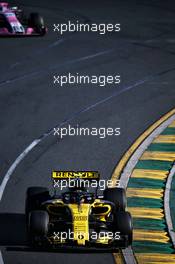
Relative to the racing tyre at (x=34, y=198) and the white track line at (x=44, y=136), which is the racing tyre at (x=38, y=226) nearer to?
the racing tyre at (x=34, y=198)

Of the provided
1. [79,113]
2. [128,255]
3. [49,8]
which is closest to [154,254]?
[128,255]

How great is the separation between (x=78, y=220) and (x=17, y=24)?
19.0 metres

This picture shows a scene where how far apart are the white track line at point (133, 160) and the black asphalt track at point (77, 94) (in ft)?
1.25

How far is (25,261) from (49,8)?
87.8 feet

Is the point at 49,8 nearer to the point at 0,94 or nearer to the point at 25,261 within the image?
the point at 0,94

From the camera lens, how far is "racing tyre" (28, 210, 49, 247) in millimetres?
19109

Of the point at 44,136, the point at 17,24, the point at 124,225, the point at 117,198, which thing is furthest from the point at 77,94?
the point at 124,225

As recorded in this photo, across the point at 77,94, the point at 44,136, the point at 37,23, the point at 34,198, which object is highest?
the point at 34,198

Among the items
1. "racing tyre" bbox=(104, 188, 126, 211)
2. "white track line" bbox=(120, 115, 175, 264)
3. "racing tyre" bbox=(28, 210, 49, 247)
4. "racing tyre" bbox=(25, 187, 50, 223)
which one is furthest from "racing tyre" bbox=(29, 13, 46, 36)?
"racing tyre" bbox=(28, 210, 49, 247)

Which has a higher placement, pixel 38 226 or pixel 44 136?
pixel 38 226

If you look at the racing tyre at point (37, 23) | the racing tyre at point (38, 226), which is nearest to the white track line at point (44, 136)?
the racing tyre at point (38, 226)

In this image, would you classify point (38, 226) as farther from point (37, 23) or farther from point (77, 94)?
point (37, 23)

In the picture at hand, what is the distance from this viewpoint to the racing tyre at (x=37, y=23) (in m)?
37.6

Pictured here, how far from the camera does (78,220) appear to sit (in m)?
19.4
